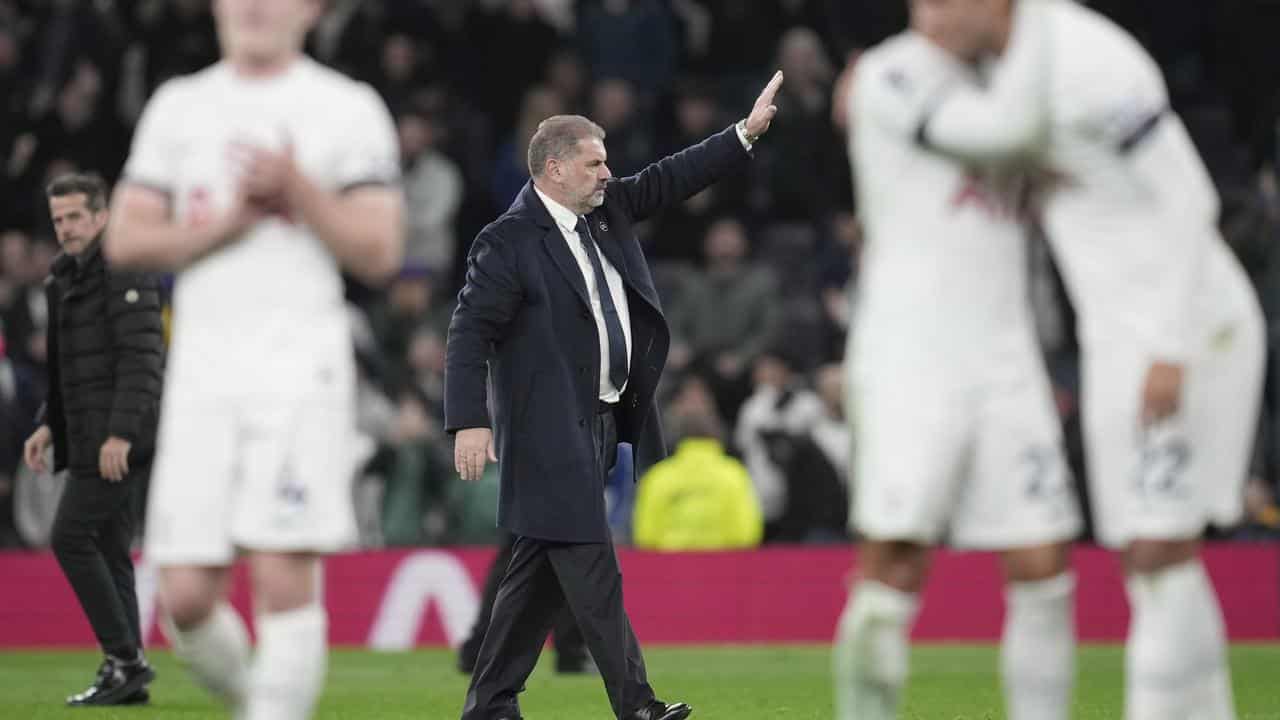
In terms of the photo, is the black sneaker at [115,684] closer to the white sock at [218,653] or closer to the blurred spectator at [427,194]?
the white sock at [218,653]

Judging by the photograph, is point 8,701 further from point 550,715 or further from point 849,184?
point 849,184

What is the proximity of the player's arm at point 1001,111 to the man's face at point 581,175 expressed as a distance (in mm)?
3227

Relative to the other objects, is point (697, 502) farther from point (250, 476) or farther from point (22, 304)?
point (250, 476)

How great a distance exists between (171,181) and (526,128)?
46.6 ft

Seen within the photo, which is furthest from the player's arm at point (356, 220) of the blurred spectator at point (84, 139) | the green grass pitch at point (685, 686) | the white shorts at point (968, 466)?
the blurred spectator at point (84, 139)

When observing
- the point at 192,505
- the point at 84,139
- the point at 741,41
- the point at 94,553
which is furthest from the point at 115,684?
the point at 741,41

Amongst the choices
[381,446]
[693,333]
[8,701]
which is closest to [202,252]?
[8,701]

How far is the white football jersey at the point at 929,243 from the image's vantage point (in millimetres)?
6312

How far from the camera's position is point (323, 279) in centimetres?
647

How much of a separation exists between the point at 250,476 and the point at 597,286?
11.0ft

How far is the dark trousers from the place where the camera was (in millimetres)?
11656

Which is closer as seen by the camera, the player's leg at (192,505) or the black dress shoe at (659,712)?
the player's leg at (192,505)

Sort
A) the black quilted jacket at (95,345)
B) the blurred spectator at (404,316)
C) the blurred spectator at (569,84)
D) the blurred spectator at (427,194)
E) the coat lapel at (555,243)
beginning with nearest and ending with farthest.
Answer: the coat lapel at (555,243)
the black quilted jacket at (95,345)
the blurred spectator at (404,316)
the blurred spectator at (427,194)
the blurred spectator at (569,84)

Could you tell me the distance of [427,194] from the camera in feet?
68.3
